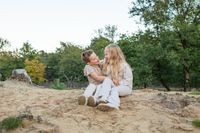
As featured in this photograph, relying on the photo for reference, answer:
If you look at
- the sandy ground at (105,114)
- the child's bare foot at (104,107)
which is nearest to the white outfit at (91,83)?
the sandy ground at (105,114)

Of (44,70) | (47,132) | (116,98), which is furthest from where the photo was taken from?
(44,70)

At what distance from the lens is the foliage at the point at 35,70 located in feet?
138

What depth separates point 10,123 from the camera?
744 cm

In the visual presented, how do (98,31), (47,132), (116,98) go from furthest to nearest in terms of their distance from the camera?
(98,31) < (116,98) < (47,132)

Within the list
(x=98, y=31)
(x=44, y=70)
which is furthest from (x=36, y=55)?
(x=98, y=31)

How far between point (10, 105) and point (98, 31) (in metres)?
46.0

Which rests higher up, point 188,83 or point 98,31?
point 98,31

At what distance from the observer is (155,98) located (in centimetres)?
945

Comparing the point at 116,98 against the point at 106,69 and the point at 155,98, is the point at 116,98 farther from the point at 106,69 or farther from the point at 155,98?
the point at 155,98

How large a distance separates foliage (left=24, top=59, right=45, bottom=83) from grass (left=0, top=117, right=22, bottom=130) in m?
34.5

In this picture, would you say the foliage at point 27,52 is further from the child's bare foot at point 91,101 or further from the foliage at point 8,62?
the child's bare foot at point 91,101

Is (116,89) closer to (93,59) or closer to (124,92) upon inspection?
(124,92)

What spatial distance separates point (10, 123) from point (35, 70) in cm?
3545

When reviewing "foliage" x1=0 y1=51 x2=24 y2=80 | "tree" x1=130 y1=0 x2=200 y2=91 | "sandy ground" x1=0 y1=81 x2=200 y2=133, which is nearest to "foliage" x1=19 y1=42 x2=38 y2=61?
"foliage" x1=0 y1=51 x2=24 y2=80
